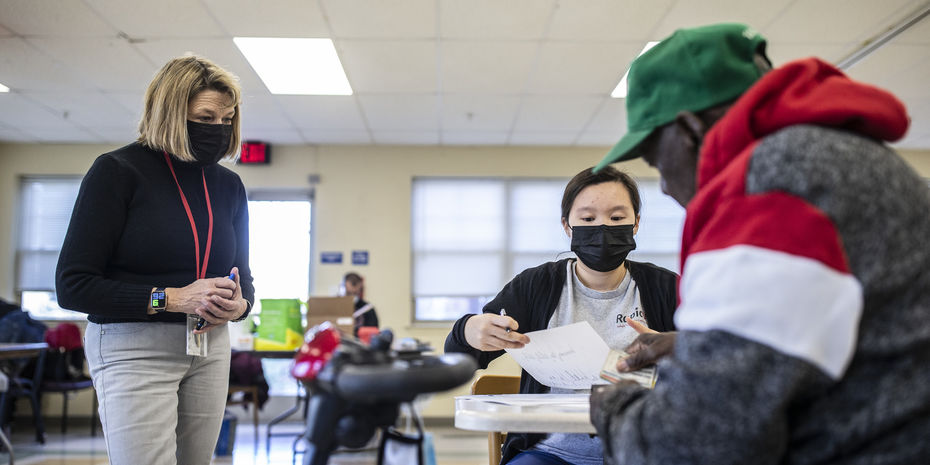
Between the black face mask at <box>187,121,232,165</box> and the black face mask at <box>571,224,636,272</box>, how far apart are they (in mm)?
968

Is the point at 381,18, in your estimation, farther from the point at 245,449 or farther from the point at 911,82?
the point at 911,82

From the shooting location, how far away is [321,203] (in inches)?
250

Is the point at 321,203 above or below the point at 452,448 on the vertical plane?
above

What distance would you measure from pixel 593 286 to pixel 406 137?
4.56m

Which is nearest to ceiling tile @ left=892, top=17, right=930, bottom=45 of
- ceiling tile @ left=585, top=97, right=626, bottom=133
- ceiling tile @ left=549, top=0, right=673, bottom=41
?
ceiling tile @ left=549, top=0, right=673, bottom=41

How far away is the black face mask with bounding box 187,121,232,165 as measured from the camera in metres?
1.51

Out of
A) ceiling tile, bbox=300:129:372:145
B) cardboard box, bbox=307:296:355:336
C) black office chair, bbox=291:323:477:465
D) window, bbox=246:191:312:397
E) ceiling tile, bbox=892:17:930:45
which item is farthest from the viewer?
window, bbox=246:191:312:397

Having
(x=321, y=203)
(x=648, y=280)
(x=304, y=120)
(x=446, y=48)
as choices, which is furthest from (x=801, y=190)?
(x=321, y=203)

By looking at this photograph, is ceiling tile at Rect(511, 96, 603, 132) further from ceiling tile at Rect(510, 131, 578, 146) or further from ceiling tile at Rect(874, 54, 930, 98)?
ceiling tile at Rect(874, 54, 930, 98)

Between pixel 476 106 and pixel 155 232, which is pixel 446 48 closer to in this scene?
pixel 476 106

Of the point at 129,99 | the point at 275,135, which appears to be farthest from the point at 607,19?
the point at 129,99

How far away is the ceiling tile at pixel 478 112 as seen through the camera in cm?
494

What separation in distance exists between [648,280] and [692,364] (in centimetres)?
118

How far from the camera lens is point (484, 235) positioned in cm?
642
